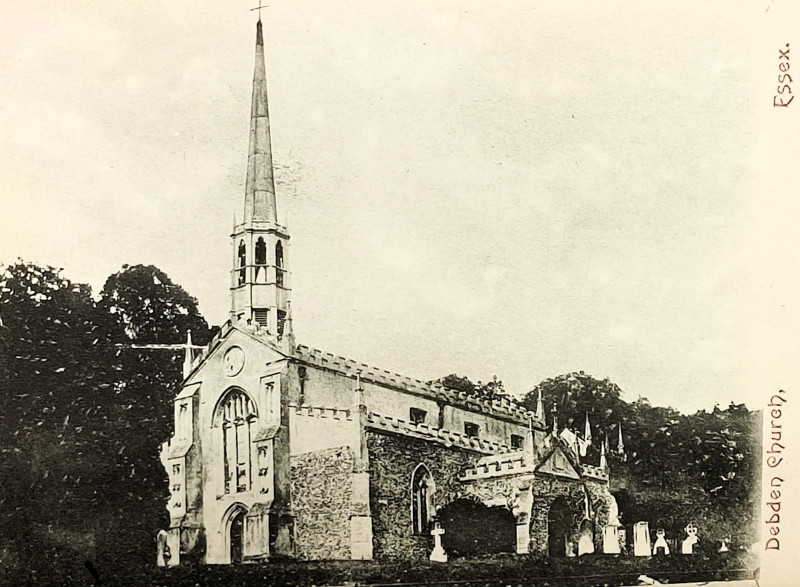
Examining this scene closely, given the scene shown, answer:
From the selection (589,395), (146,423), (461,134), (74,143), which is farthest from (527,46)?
(146,423)

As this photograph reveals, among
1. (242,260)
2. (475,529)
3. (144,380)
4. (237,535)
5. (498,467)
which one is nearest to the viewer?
(144,380)

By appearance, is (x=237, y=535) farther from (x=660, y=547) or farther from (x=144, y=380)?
(x=660, y=547)

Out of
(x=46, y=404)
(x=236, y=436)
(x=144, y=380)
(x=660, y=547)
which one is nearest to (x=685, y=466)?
(x=660, y=547)

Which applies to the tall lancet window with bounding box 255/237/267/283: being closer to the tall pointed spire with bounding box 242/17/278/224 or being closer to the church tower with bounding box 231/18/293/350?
the church tower with bounding box 231/18/293/350

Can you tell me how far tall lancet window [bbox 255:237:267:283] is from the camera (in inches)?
397

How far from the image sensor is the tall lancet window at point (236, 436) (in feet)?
33.0

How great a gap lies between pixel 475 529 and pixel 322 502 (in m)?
1.57

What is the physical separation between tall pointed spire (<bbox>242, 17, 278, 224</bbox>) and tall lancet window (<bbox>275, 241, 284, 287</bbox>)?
29 centimetres

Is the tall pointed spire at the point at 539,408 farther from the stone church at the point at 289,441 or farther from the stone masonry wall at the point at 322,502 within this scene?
the stone masonry wall at the point at 322,502

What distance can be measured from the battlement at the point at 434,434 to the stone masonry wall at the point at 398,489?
0.07 metres

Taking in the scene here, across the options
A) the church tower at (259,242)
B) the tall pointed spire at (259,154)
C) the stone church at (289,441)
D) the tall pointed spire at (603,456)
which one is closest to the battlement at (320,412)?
the stone church at (289,441)

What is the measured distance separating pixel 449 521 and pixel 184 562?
2.52 metres

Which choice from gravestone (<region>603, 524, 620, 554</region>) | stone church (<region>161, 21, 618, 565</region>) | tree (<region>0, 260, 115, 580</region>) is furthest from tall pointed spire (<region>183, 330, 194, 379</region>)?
gravestone (<region>603, 524, 620, 554</region>)

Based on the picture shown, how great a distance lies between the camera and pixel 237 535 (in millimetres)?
10000
